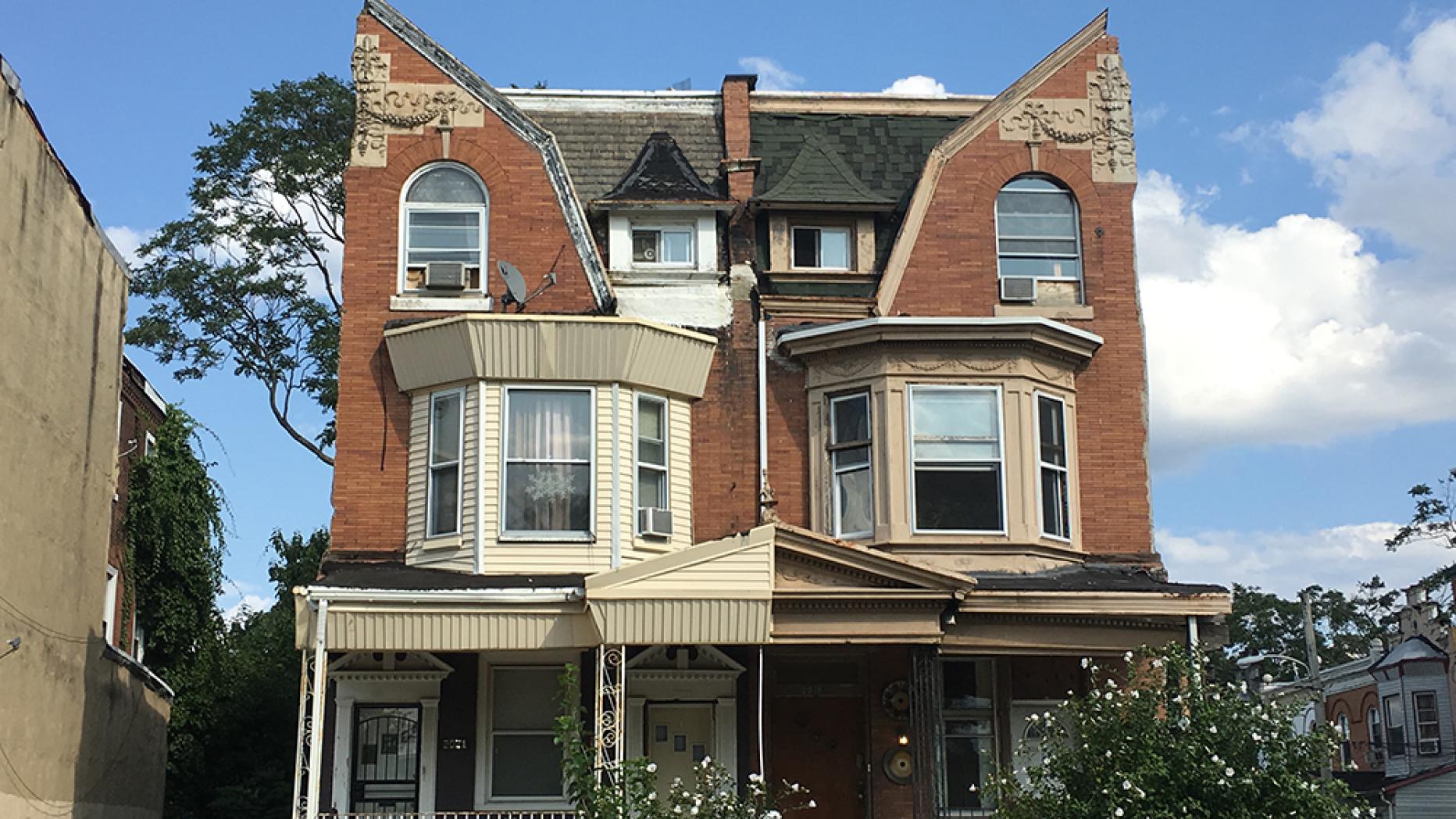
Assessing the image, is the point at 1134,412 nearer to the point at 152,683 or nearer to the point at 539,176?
the point at 539,176

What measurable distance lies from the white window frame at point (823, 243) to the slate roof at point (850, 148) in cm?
55

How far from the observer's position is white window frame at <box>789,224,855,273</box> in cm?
2073

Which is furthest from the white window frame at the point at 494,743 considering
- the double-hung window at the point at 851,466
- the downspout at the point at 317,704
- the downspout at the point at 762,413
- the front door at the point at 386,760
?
the double-hung window at the point at 851,466

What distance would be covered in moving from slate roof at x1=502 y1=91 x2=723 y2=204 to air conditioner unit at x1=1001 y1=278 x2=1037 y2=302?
13.1 ft

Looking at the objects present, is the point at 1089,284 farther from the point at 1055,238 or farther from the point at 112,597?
the point at 112,597

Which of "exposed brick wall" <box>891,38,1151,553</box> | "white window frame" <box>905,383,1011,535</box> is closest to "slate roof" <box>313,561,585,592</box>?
"white window frame" <box>905,383,1011,535</box>

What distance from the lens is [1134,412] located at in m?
19.9

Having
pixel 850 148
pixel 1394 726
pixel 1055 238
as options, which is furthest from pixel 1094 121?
pixel 1394 726

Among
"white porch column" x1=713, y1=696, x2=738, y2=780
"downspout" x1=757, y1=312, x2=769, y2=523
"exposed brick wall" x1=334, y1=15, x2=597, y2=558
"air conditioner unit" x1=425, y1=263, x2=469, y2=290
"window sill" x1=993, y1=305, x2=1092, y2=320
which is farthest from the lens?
"window sill" x1=993, y1=305, x2=1092, y2=320

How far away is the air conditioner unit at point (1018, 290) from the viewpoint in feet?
65.8

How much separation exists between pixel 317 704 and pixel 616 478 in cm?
438

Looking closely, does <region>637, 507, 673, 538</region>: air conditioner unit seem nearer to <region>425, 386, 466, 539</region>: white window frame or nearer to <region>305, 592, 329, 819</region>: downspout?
<region>425, 386, 466, 539</region>: white window frame

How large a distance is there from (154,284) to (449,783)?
761 inches

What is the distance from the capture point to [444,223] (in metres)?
20.1
